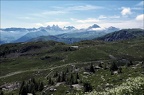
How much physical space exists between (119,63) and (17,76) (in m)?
76.8

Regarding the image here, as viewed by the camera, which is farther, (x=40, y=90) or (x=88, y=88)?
(x=40, y=90)

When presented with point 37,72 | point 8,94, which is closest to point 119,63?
point 37,72

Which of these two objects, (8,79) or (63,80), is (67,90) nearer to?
(63,80)

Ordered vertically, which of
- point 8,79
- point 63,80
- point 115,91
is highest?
point 115,91

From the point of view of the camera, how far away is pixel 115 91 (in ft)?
74.7

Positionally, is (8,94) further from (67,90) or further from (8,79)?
(8,79)

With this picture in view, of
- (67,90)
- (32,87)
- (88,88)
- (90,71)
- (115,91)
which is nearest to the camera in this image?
(115,91)

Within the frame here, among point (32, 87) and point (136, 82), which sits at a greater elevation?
point (136, 82)

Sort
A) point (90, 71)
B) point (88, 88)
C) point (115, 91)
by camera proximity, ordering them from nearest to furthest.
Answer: point (115, 91) → point (88, 88) → point (90, 71)

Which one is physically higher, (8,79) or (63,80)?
(63,80)

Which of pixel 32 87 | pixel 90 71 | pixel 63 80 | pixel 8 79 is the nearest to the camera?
pixel 32 87

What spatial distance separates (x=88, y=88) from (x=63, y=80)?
32988 millimetres

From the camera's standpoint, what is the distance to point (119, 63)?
181 m

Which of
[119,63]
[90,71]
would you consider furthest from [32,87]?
[119,63]
